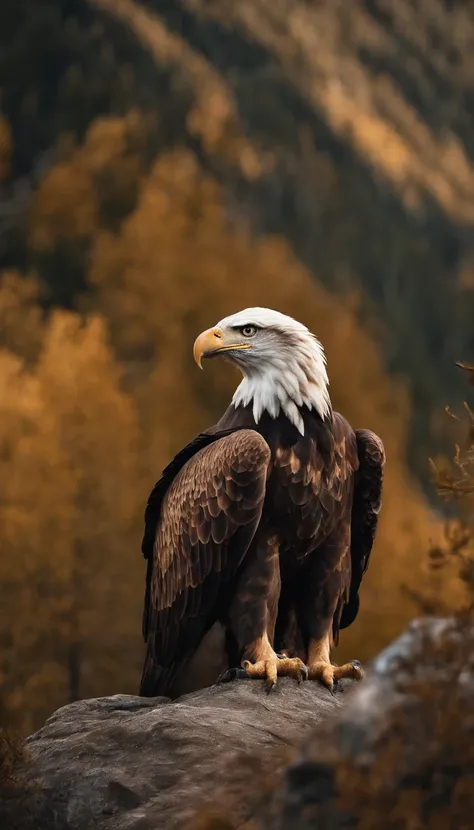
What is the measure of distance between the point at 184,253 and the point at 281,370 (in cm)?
1368

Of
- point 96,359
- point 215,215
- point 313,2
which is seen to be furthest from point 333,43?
point 96,359

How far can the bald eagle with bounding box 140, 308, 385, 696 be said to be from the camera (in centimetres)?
501

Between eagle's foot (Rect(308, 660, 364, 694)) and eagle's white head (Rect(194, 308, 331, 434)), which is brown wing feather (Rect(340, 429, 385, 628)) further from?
eagle's foot (Rect(308, 660, 364, 694))

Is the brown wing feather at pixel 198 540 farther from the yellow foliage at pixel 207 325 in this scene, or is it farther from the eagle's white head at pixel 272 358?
the yellow foliage at pixel 207 325

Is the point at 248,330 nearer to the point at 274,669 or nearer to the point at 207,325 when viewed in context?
A: the point at 274,669

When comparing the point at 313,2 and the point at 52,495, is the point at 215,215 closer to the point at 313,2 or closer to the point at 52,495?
the point at 52,495

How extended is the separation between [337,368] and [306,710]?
12351 mm

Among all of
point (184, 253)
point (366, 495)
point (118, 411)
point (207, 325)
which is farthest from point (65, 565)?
point (366, 495)

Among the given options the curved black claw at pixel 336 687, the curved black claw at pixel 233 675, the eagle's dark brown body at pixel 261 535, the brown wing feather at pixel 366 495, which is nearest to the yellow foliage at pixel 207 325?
the brown wing feather at pixel 366 495

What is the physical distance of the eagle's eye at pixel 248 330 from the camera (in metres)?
5.18

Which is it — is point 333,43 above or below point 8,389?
above

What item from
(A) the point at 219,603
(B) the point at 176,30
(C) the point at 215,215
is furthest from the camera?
(B) the point at 176,30

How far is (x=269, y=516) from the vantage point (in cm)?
505

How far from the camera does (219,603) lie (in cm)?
532
